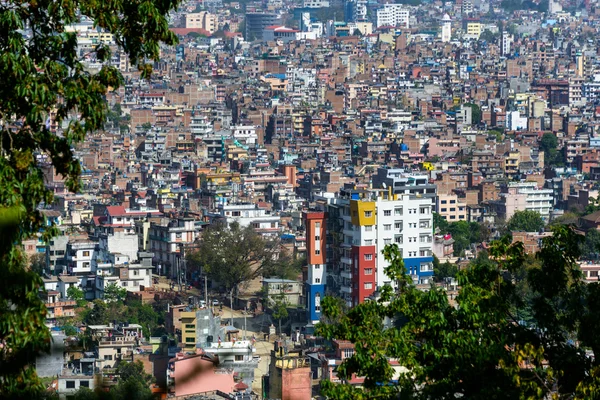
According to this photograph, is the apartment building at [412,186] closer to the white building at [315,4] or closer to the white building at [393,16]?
the white building at [393,16]

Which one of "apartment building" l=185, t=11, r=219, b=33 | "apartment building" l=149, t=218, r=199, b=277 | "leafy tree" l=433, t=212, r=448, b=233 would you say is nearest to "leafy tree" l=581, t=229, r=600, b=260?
"leafy tree" l=433, t=212, r=448, b=233

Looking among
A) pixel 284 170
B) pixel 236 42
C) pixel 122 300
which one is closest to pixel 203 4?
pixel 236 42

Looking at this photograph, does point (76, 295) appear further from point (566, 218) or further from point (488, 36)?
point (488, 36)

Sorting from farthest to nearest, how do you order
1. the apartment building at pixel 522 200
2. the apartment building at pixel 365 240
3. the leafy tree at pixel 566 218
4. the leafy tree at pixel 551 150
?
the leafy tree at pixel 551 150, the apartment building at pixel 522 200, the leafy tree at pixel 566 218, the apartment building at pixel 365 240

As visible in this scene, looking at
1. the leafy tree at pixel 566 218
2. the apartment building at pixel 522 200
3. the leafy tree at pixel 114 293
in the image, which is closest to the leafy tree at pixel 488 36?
the apartment building at pixel 522 200

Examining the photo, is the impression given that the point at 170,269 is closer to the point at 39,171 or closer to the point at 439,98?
the point at 39,171

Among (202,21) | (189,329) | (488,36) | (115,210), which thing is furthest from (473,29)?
(189,329)

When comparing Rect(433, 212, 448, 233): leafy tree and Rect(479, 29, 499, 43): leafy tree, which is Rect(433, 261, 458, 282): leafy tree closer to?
Rect(433, 212, 448, 233): leafy tree
